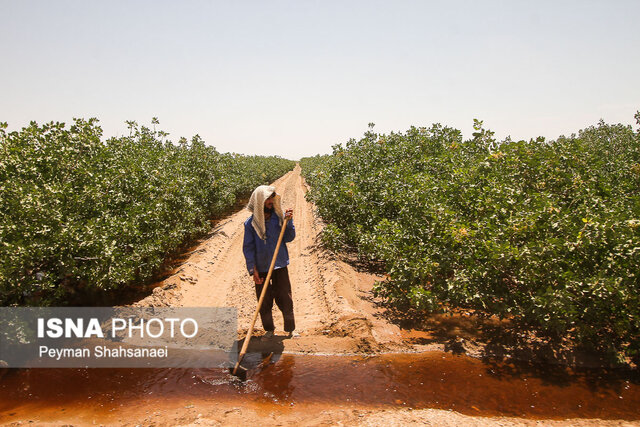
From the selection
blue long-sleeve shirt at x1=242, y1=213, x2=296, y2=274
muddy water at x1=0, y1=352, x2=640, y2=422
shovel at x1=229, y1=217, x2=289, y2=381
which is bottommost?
muddy water at x1=0, y1=352, x2=640, y2=422

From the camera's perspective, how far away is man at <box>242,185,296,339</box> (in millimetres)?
5227

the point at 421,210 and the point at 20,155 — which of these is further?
the point at 421,210

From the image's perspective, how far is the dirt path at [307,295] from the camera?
18.9 ft

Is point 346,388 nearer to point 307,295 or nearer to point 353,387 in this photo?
point 353,387

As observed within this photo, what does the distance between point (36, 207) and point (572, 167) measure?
851 centimetres

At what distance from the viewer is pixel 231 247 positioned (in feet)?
40.8

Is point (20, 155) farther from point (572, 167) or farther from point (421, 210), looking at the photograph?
point (572, 167)

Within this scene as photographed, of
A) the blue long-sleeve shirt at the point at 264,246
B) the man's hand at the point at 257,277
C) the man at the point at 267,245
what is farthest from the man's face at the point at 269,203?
the man's hand at the point at 257,277

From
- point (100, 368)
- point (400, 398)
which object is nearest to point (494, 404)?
point (400, 398)

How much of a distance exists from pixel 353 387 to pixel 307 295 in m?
3.84

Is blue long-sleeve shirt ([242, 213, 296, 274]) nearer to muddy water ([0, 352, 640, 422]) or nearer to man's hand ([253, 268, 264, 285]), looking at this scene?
man's hand ([253, 268, 264, 285])

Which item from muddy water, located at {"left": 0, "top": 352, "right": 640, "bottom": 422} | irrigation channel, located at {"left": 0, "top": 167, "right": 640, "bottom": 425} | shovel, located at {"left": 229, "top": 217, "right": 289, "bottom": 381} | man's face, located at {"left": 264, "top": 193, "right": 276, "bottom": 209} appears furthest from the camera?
man's face, located at {"left": 264, "top": 193, "right": 276, "bottom": 209}

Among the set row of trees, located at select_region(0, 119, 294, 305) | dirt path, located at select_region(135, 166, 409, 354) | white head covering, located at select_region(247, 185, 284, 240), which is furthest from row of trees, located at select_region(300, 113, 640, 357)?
row of trees, located at select_region(0, 119, 294, 305)

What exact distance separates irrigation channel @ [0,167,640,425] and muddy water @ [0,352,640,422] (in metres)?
0.01
